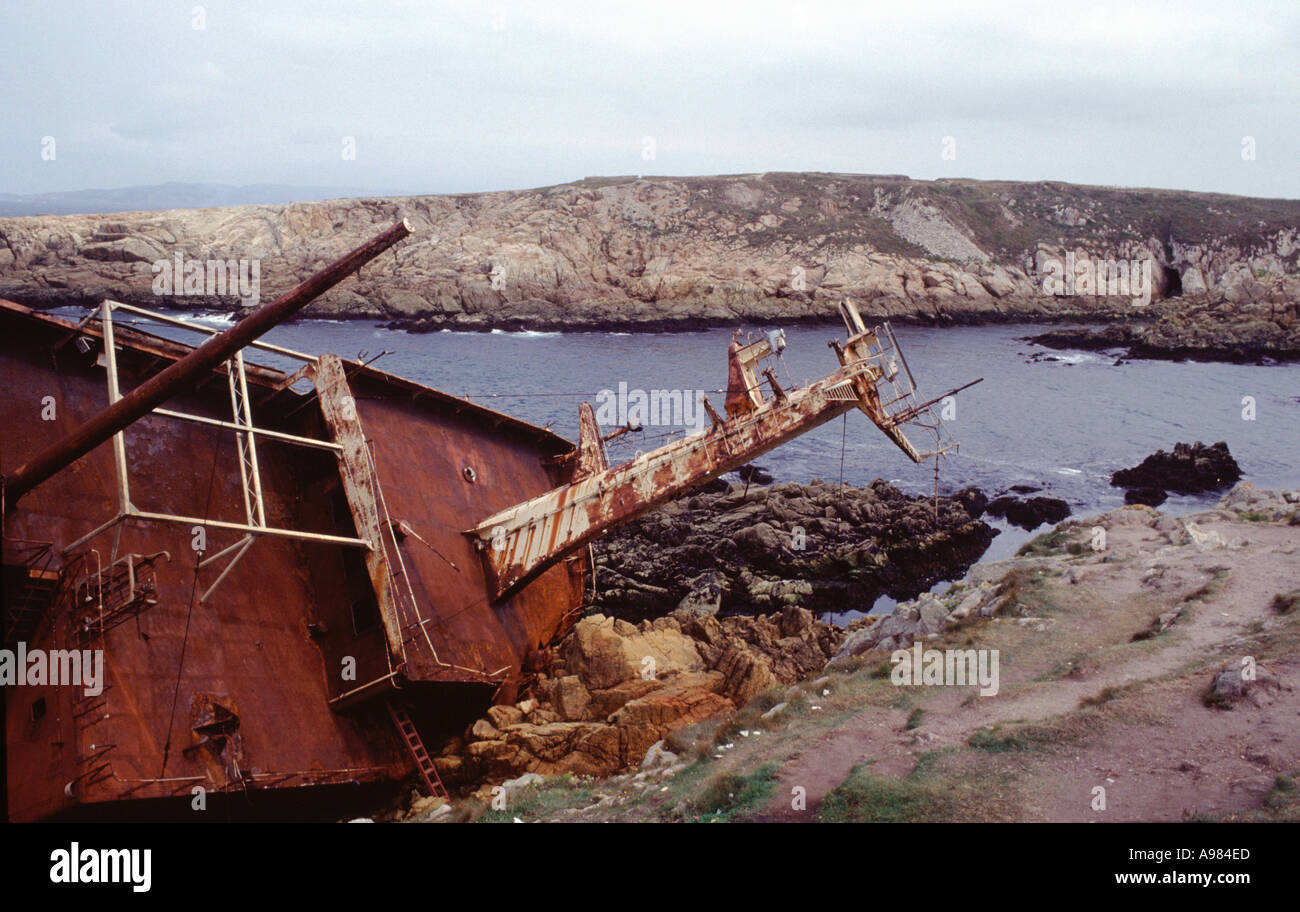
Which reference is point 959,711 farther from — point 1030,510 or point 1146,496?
point 1146,496

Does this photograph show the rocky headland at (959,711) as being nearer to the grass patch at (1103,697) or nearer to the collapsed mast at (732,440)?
the grass patch at (1103,697)

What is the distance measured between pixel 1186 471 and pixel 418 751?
36458mm

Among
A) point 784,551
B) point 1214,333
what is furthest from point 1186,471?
point 1214,333

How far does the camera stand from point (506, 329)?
76.8 meters

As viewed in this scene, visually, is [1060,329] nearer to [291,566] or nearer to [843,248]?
[843,248]

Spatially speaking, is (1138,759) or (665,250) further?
(665,250)

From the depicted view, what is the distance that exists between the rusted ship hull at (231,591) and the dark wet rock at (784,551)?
8587 millimetres

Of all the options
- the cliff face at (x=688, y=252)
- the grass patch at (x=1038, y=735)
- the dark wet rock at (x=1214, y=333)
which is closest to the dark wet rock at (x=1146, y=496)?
the grass patch at (x=1038, y=735)

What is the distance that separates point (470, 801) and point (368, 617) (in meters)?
3.66

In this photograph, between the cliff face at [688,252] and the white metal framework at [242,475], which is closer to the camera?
the white metal framework at [242,475]

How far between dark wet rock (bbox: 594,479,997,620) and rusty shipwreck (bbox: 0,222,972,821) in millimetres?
7846

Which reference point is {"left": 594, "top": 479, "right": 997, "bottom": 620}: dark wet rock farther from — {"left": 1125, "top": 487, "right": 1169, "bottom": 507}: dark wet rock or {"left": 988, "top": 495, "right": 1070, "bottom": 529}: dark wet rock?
{"left": 1125, "top": 487, "right": 1169, "bottom": 507}: dark wet rock

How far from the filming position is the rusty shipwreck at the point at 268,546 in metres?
10.9
